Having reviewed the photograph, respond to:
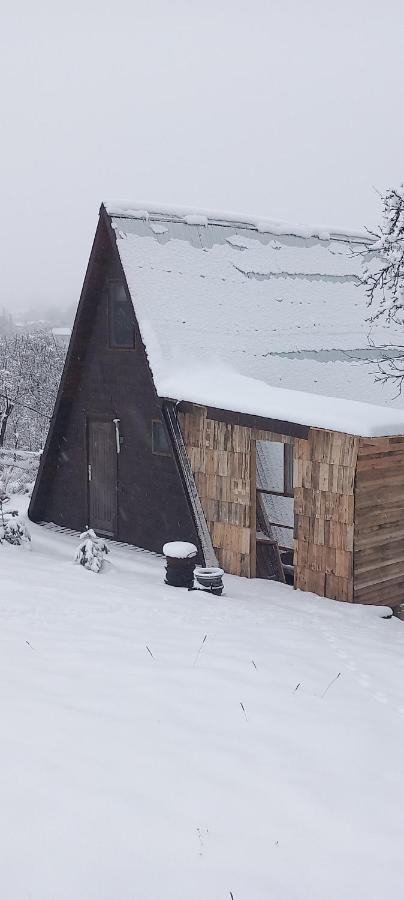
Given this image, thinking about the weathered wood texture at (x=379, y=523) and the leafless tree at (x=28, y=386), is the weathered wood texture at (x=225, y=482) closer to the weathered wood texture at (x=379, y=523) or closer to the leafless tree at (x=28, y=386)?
the weathered wood texture at (x=379, y=523)

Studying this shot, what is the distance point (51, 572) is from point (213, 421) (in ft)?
11.1

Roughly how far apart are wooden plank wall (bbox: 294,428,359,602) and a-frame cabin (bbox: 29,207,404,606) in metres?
0.02

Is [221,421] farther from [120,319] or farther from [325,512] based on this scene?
[120,319]

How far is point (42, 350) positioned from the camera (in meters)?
39.8

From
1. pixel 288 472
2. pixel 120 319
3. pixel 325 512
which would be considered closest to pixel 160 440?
pixel 288 472

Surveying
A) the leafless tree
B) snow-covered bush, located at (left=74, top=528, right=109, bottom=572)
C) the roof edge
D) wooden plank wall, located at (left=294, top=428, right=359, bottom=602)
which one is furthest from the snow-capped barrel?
the leafless tree

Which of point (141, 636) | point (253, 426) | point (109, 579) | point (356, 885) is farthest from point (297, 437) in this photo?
point (356, 885)

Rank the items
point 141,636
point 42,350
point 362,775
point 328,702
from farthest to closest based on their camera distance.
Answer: point 42,350 < point 141,636 < point 328,702 < point 362,775

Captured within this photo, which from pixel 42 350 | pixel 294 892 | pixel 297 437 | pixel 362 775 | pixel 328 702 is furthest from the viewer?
pixel 42 350

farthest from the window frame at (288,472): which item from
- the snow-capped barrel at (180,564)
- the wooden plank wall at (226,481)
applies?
the snow-capped barrel at (180,564)

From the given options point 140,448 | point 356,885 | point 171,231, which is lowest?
point 356,885

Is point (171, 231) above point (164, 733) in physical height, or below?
above

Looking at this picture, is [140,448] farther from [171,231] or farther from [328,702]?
[328,702]

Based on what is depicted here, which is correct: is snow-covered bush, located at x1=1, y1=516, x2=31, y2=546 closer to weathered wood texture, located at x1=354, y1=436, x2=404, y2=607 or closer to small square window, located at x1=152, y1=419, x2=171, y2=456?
small square window, located at x1=152, y1=419, x2=171, y2=456
